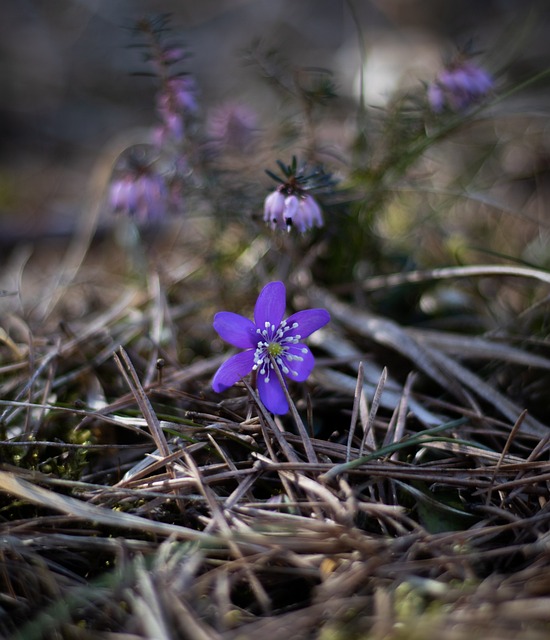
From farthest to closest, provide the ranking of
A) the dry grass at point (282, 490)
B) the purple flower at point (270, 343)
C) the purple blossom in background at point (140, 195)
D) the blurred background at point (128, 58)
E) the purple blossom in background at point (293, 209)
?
the blurred background at point (128, 58)
the purple blossom in background at point (140, 195)
the purple blossom in background at point (293, 209)
the purple flower at point (270, 343)
the dry grass at point (282, 490)

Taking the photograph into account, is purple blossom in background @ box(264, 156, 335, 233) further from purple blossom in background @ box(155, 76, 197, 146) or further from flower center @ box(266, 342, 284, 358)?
purple blossom in background @ box(155, 76, 197, 146)

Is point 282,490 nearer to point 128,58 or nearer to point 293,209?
point 293,209

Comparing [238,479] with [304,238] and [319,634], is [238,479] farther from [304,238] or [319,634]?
[304,238]

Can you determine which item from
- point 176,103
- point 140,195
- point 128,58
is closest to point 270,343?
point 140,195

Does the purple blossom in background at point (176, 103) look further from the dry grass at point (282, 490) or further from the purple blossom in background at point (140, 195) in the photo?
the dry grass at point (282, 490)

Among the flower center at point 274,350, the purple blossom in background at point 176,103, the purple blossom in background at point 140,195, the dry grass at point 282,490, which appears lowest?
the dry grass at point 282,490

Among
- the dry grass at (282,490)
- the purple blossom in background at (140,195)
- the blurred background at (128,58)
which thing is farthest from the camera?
the blurred background at (128,58)

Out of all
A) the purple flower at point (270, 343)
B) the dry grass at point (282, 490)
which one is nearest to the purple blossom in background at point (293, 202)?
the purple flower at point (270, 343)
